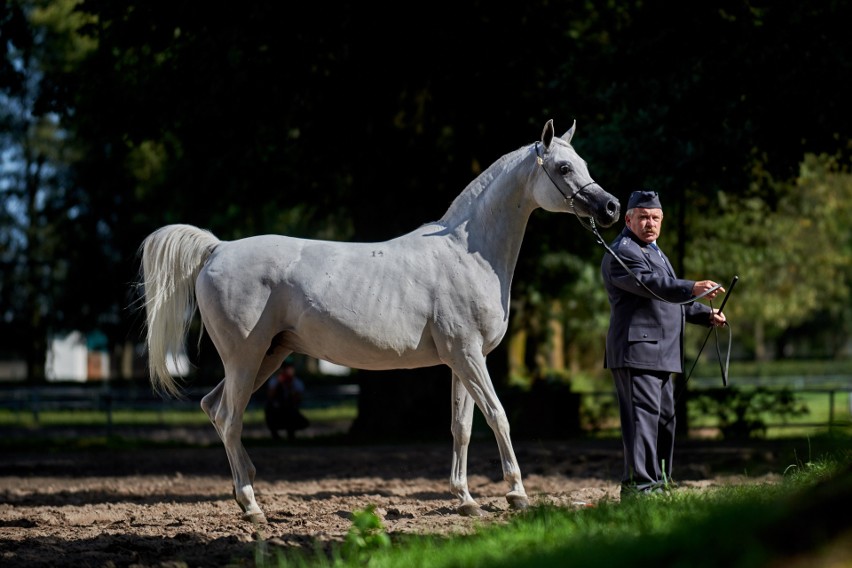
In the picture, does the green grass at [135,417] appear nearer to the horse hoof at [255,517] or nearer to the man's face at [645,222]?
the horse hoof at [255,517]

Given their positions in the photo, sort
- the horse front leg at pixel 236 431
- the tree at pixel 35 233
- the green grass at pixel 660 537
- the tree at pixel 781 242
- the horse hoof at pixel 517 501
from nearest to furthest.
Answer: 1. the green grass at pixel 660 537
2. the horse hoof at pixel 517 501
3. the horse front leg at pixel 236 431
4. the tree at pixel 781 242
5. the tree at pixel 35 233

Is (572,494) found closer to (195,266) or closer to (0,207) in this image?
(195,266)

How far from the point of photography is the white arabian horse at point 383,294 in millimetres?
8047

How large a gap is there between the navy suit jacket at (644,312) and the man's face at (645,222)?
3.2 inches

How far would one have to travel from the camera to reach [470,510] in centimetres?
781

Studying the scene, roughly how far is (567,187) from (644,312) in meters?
1.09

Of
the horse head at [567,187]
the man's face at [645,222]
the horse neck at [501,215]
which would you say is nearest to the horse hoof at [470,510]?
the horse neck at [501,215]

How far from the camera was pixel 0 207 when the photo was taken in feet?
147

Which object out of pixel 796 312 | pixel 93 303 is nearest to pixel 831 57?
pixel 796 312

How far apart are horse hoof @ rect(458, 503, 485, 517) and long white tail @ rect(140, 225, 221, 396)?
8.08ft

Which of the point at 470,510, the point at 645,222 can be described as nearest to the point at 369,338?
the point at 470,510

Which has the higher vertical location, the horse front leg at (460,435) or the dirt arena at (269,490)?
the horse front leg at (460,435)

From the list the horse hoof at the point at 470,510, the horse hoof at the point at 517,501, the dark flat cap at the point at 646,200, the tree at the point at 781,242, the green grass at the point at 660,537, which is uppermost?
the tree at the point at 781,242

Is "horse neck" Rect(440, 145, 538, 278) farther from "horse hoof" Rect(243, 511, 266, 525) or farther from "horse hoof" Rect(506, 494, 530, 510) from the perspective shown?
"horse hoof" Rect(243, 511, 266, 525)
